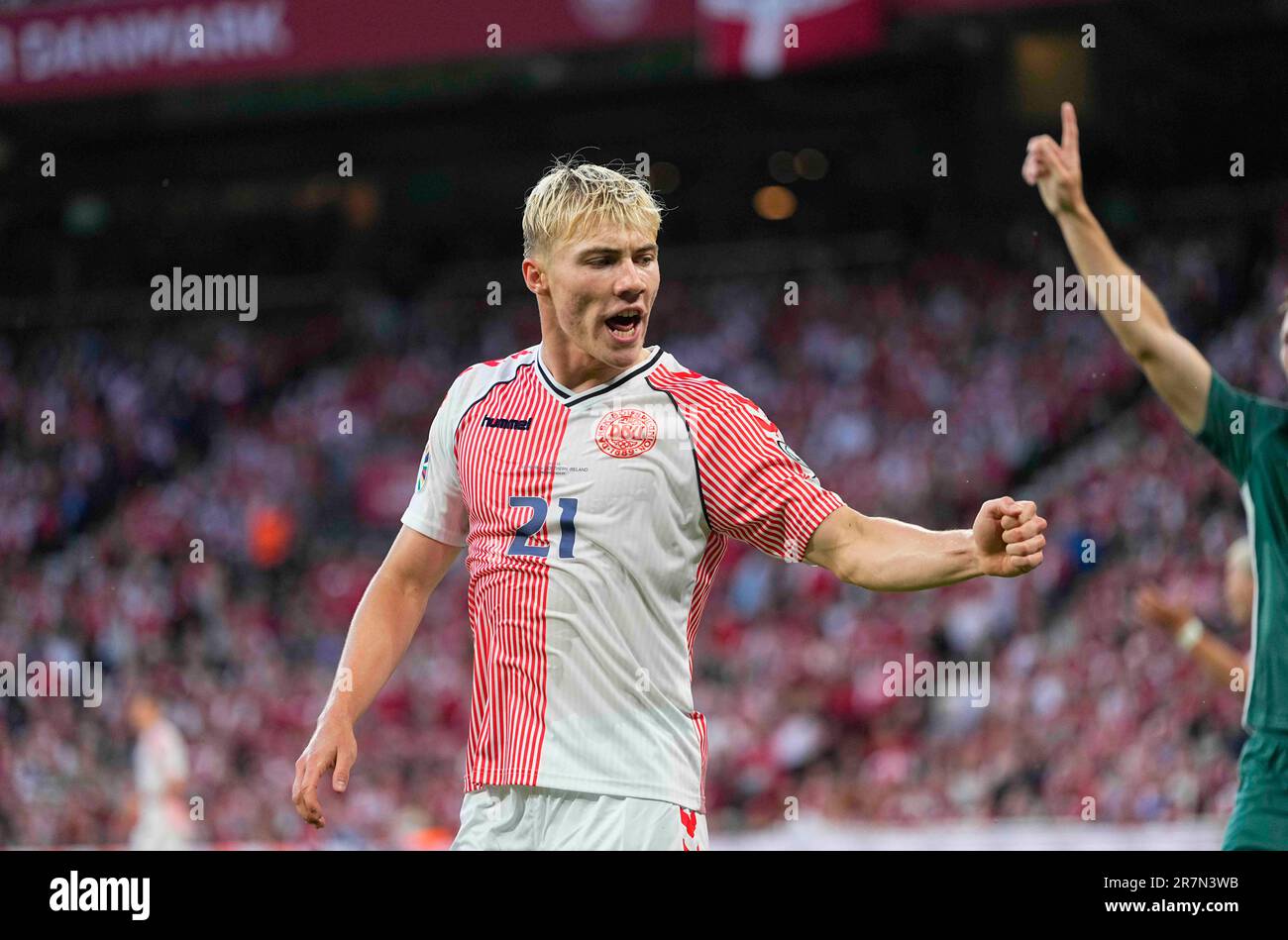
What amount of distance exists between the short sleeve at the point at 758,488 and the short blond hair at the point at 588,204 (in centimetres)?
53

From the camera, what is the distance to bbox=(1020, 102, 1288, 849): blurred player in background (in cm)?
475

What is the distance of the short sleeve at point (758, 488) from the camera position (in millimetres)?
4262

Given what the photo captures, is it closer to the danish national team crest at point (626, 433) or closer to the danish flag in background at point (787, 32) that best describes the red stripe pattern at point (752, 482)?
the danish national team crest at point (626, 433)

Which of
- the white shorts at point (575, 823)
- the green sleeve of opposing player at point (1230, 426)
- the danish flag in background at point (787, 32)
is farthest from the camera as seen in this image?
the danish flag in background at point (787, 32)

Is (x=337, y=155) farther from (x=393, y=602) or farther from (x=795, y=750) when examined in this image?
(x=393, y=602)

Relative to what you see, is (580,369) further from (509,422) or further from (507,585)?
(507,585)

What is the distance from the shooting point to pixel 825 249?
70.5 ft

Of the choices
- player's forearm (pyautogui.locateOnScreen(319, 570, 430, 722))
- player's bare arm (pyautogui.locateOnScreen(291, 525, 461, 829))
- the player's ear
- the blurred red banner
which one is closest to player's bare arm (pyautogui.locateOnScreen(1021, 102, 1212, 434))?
the player's ear

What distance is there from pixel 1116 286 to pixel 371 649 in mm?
2330

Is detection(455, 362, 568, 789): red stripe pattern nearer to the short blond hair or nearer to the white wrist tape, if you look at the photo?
the short blond hair

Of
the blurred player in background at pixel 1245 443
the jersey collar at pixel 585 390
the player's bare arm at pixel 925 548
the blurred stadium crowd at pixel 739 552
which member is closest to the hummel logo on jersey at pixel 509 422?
the jersey collar at pixel 585 390

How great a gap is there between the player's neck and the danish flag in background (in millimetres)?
12680
